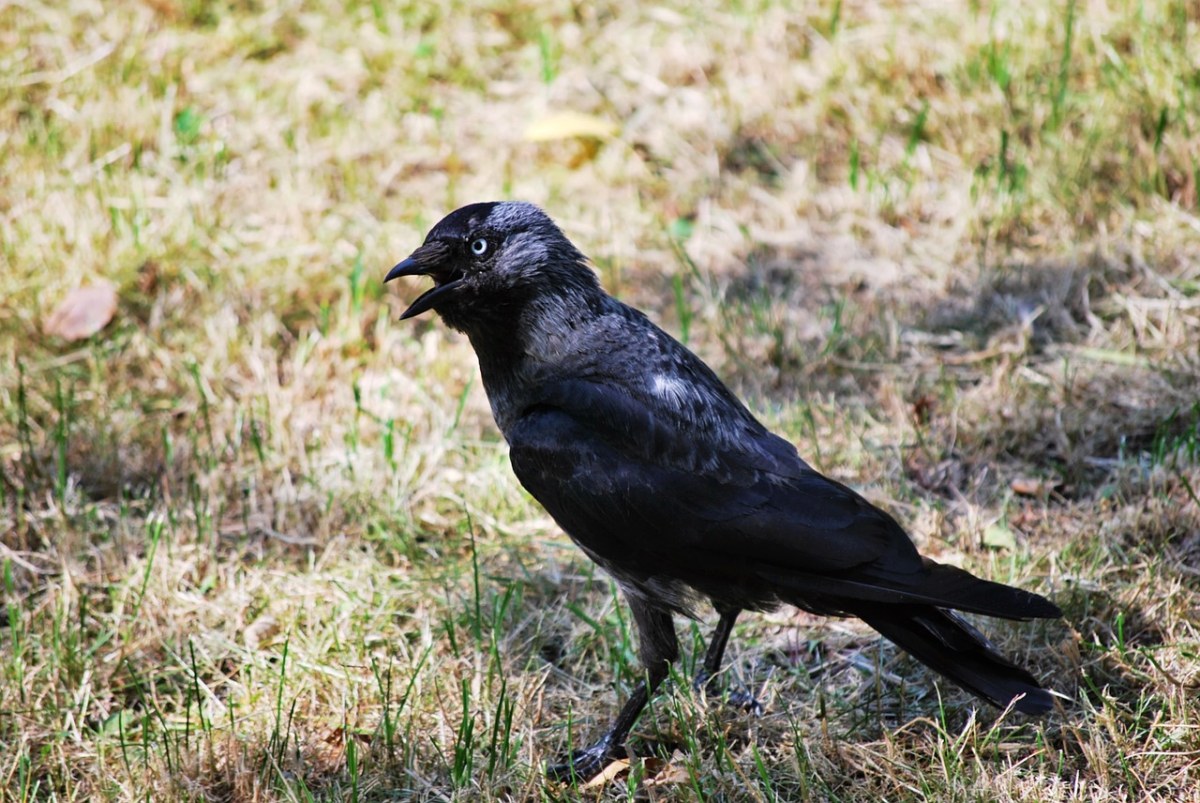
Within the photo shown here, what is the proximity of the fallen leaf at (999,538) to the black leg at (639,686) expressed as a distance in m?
1.22

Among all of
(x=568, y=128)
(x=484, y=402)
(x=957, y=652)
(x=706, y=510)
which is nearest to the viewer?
(x=957, y=652)

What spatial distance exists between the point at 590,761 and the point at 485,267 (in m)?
1.50

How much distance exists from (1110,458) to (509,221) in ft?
7.85

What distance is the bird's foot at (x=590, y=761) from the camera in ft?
11.4

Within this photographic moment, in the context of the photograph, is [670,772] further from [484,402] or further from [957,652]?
[484,402]

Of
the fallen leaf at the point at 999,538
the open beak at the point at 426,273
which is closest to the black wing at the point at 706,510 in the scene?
the open beak at the point at 426,273

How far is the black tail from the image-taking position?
3.17m

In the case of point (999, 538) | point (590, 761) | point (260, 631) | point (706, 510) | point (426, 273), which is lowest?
point (590, 761)

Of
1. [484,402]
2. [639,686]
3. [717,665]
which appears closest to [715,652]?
[717,665]

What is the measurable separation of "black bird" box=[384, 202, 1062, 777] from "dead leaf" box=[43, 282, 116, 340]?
2.17 meters

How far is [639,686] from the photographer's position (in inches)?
138

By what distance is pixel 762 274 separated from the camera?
5.74m

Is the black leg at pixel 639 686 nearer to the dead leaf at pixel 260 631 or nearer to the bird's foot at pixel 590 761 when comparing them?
the bird's foot at pixel 590 761

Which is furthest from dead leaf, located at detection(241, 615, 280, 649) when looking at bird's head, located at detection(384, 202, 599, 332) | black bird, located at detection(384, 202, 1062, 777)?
bird's head, located at detection(384, 202, 599, 332)
